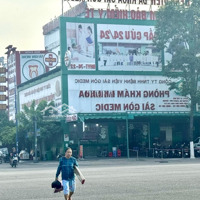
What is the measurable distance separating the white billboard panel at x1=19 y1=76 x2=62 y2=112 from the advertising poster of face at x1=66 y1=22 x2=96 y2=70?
2678mm

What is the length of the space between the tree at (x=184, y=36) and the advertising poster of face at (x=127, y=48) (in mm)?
6791

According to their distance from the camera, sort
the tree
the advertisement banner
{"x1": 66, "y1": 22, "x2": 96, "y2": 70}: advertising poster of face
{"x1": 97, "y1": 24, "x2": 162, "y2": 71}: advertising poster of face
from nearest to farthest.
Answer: the tree
{"x1": 66, "y1": 22, "x2": 96, "y2": 70}: advertising poster of face
the advertisement banner
{"x1": 97, "y1": 24, "x2": 162, "y2": 71}: advertising poster of face

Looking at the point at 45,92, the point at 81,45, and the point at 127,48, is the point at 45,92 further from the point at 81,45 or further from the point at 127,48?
the point at 127,48

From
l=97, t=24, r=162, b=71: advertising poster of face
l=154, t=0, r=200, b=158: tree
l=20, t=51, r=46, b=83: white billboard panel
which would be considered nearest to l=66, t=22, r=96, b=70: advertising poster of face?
l=97, t=24, r=162, b=71: advertising poster of face

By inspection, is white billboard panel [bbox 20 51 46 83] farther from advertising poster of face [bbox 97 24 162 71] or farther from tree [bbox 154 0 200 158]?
tree [bbox 154 0 200 158]

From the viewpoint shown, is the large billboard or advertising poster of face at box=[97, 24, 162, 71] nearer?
the large billboard

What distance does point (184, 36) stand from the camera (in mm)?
63062

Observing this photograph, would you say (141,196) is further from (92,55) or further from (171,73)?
(92,55)

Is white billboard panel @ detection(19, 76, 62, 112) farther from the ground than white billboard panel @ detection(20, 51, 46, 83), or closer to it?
closer to it

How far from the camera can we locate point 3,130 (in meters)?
84.4

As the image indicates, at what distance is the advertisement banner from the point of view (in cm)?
6838

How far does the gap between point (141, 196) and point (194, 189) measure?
Answer: 110 inches

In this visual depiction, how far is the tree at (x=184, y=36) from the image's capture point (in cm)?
6262

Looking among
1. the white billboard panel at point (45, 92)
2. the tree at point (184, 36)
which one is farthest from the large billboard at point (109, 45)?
the tree at point (184, 36)
